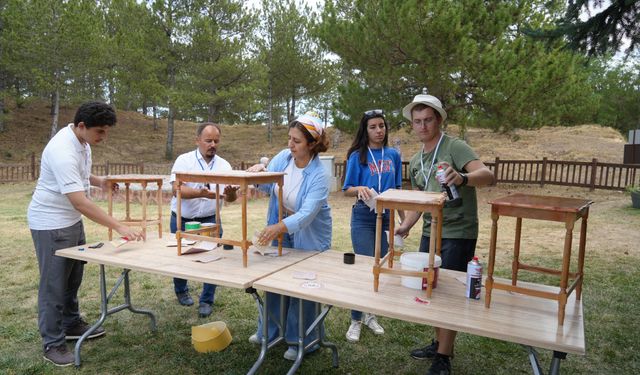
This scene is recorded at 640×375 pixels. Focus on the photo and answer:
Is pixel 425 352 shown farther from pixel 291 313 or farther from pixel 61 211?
pixel 61 211

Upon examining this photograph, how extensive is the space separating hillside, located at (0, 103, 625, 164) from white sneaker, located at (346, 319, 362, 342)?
47.3 feet

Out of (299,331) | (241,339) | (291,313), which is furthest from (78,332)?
(299,331)

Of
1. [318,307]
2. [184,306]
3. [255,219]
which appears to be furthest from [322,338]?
[255,219]

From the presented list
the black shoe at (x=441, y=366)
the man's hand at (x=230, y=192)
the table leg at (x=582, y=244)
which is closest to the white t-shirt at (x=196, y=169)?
the man's hand at (x=230, y=192)

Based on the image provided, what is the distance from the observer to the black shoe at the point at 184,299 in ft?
13.9

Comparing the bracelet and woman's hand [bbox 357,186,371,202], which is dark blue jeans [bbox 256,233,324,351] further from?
the bracelet

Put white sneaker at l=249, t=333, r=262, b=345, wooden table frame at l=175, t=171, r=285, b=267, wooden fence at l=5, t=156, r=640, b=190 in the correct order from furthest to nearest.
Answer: wooden fence at l=5, t=156, r=640, b=190 < white sneaker at l=249, t=333, r=262, b=345 < wooden table frame at l=175, t=171, r=285, b=267

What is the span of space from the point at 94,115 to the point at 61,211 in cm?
71

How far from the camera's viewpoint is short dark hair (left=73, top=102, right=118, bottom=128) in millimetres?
2816

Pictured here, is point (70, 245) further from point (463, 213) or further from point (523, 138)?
point (523, 138)

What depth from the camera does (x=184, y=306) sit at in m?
4.20

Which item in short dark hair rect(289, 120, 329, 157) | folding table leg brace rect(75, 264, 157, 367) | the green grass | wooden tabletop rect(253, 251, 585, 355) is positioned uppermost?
short dark hair rect(289, 120, 329, 157)

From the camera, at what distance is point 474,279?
6.91 feet

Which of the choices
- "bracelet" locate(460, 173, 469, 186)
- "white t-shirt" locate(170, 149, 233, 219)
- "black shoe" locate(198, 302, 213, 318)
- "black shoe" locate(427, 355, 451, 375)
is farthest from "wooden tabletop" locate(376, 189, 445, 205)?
"black shoe" locate(198, 302, 213, 318)
